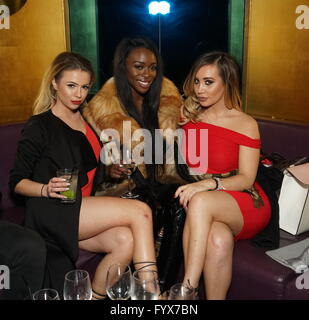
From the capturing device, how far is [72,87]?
2.23m

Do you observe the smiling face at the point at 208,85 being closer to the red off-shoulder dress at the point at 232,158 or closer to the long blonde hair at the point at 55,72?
the red off-shoulder dress at the point at 232,158

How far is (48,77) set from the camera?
223 centimetres

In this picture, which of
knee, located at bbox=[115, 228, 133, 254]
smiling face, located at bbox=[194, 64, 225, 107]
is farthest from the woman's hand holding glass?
smiling face, located at bbox=[194, 64, 225, 107]

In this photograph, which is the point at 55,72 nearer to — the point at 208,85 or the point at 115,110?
the point at 115,110

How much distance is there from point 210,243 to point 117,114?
1020 millimetres

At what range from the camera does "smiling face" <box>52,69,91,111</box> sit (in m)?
2.21

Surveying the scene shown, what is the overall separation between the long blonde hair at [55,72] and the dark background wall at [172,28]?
10.4 ft

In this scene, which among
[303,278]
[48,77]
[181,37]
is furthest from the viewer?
[181,37]

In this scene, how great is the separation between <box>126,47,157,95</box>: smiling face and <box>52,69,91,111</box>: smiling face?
19.9 inches

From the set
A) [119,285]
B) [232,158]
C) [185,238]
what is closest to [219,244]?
[185,238]

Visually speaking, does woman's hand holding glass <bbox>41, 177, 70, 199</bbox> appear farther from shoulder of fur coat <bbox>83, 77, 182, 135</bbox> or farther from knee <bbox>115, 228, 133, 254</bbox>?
shoulder of fur coat <bbox>83, 77, 182, 135</bbox>

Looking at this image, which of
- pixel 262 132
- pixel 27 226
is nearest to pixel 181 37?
pixel 262 132
